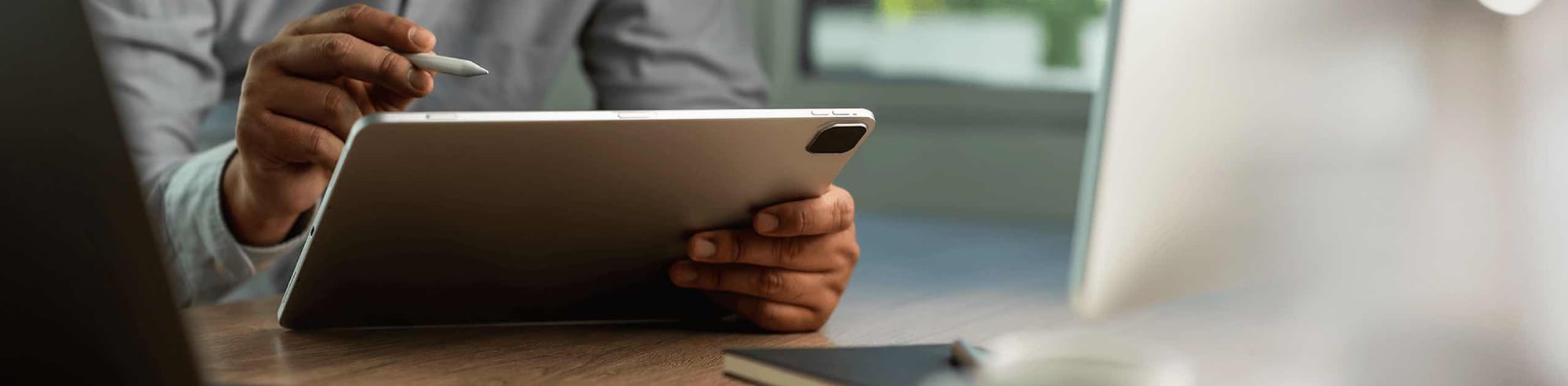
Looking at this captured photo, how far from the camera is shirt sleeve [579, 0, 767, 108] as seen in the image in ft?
4.52

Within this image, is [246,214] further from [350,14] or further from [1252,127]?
[1252,127]

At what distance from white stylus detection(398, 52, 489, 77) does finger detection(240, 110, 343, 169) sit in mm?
95

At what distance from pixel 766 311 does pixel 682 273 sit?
6 cm

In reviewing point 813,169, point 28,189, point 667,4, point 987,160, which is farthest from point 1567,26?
point 987,160

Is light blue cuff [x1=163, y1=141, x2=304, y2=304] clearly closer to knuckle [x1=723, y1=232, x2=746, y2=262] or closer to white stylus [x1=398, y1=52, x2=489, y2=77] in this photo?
white stylus [x1=398, y1=52, x2=489, y2=77]

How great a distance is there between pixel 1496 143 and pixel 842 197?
1.13 feet

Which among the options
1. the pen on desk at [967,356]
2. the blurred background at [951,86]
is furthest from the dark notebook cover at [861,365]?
the blurred background at [951,86]

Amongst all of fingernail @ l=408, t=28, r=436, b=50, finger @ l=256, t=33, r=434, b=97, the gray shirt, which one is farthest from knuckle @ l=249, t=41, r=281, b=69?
the gray shirt

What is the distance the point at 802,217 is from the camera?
2.08 ft

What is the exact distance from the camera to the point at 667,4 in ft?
4.65

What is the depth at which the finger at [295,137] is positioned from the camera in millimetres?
688

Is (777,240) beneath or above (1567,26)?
beneath

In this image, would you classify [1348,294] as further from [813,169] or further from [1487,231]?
[813,169]

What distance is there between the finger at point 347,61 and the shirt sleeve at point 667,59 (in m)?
0.69
